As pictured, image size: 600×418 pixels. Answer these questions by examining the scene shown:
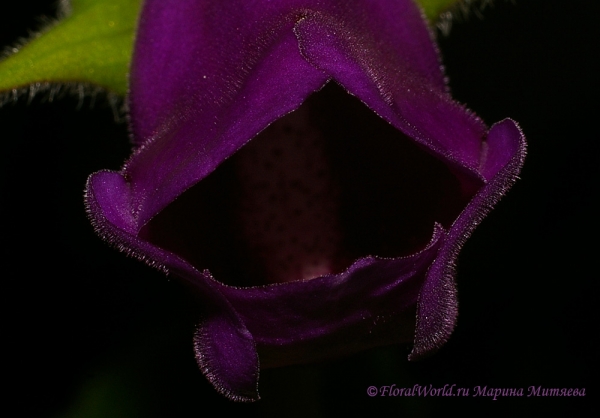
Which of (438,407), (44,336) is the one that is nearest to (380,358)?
(438,407)

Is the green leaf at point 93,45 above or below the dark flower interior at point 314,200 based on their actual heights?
above

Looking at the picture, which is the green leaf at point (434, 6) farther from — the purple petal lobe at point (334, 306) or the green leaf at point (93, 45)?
the purple petal lobe at point (334, 306)

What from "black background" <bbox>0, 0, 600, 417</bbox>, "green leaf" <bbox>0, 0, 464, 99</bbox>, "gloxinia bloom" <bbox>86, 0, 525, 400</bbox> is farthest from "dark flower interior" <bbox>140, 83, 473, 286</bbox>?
"black background" <bbox>0, 0, 600, 417</bbox>

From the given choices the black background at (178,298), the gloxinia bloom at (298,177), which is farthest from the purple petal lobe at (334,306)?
the black background at (178,298)

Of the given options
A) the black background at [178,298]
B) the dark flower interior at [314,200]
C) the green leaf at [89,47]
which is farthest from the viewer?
the black background at [178,298]

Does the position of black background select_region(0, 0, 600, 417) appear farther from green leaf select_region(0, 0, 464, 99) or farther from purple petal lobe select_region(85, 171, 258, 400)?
purple petal lobe select_region(85, 171, 258, 400)

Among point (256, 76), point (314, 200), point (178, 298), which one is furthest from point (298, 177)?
point (178, 298)

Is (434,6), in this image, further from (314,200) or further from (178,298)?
(178,298)
